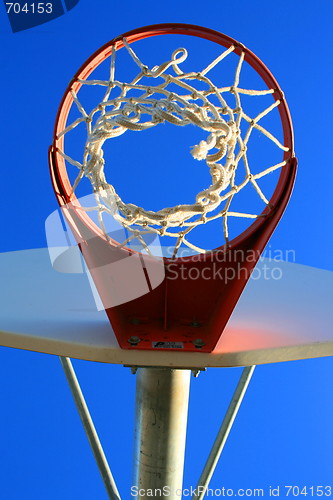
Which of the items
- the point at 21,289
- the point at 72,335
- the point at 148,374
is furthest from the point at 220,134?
the point at 21,289

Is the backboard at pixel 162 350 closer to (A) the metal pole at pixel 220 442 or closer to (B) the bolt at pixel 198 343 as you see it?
(B) the bolt at pixel 198 343

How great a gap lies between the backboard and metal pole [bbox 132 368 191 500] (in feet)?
0.68

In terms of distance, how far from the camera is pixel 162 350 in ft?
4.76

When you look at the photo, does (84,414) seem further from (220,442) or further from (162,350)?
(162,350)

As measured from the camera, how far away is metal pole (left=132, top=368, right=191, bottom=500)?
1812mm

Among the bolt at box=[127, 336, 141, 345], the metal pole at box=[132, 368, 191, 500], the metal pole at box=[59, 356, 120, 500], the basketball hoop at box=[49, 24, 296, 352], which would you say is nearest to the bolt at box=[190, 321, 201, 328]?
the basketball hoop at box=[49, 24, 296, 352]

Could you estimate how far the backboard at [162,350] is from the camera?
145 centimetres

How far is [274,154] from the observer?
3500mm

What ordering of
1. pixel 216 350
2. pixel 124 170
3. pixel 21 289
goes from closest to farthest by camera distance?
1. pixel 216 350
2. pixel 21 289
3. pixel 124 170

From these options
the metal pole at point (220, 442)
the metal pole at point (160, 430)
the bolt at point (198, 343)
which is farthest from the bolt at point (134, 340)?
the metal pole at point (220, 442)

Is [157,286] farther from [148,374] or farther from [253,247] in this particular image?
[148,374]

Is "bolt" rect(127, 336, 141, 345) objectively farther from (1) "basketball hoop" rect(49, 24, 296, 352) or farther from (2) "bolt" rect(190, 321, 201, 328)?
(2) "bolt" rect(190, 321, 201, 328)

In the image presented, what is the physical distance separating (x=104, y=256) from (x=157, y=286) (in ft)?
0.42

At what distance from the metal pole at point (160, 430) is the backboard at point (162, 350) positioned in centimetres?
21
